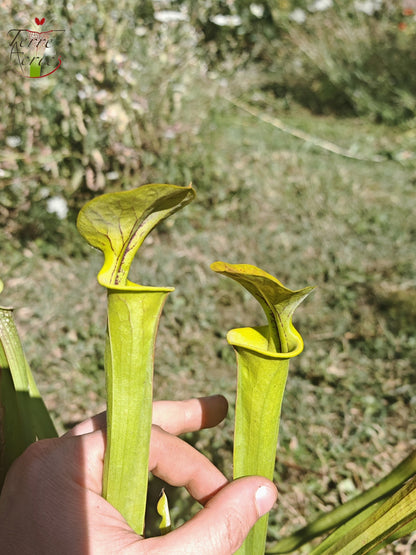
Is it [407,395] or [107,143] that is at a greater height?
[107,143]

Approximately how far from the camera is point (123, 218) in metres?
0.60

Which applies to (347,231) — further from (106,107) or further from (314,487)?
(314,487)

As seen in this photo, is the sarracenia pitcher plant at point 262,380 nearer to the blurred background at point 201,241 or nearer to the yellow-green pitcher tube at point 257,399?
the yellow-green pitcher tube at point 257,399

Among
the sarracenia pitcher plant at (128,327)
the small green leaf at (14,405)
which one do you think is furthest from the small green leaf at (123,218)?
the small green leaf at (14,405)

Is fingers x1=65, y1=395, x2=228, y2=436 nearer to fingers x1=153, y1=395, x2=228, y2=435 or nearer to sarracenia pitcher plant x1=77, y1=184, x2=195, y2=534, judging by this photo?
fingers x1=153, y1=395, x2=228, y2=435

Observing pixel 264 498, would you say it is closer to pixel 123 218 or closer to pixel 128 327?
pixel 128 327

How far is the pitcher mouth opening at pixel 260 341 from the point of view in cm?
70

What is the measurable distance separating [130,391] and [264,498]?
0.25 meters

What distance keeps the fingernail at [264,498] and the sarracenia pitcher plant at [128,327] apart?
167 mm

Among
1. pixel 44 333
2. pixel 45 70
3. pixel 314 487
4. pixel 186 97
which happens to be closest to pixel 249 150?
pixel 186 97

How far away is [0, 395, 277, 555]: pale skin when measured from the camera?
2.28 ft

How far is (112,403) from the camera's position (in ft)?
2.31

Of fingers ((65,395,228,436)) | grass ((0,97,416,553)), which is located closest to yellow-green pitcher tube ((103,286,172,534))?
fingers ((65,395,228,436))

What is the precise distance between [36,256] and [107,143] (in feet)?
1.99
